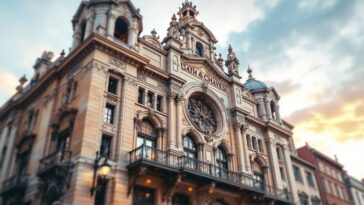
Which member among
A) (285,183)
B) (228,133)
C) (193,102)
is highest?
(193,102)

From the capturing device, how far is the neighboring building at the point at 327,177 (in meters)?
49.2

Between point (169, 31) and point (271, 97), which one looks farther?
point (271, 97)

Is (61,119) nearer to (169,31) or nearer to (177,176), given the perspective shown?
(177,176)

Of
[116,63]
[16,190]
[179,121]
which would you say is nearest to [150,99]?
[179,121]

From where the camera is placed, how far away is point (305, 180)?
45.9 m

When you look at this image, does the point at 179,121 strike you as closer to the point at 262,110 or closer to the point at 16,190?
the point at 16,190

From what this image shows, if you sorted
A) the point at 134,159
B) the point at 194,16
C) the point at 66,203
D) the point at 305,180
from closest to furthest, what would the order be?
the point at 66,203
the point at 134,159
the point at 194,16
the point at 305,180

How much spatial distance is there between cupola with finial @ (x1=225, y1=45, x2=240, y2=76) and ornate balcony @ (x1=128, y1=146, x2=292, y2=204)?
13.4 m

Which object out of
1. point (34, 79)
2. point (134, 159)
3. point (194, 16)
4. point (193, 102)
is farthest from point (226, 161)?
point (34, 79)

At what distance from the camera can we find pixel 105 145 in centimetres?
2469

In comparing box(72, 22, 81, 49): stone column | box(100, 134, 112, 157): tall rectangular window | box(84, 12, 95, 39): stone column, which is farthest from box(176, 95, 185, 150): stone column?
box(72, 22, 81, 49): stone column

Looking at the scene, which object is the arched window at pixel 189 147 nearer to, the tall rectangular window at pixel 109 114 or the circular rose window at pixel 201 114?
the circular rose window at pixel 201 114

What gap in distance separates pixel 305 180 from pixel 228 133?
17502 millimetres

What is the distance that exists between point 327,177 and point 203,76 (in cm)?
2896
